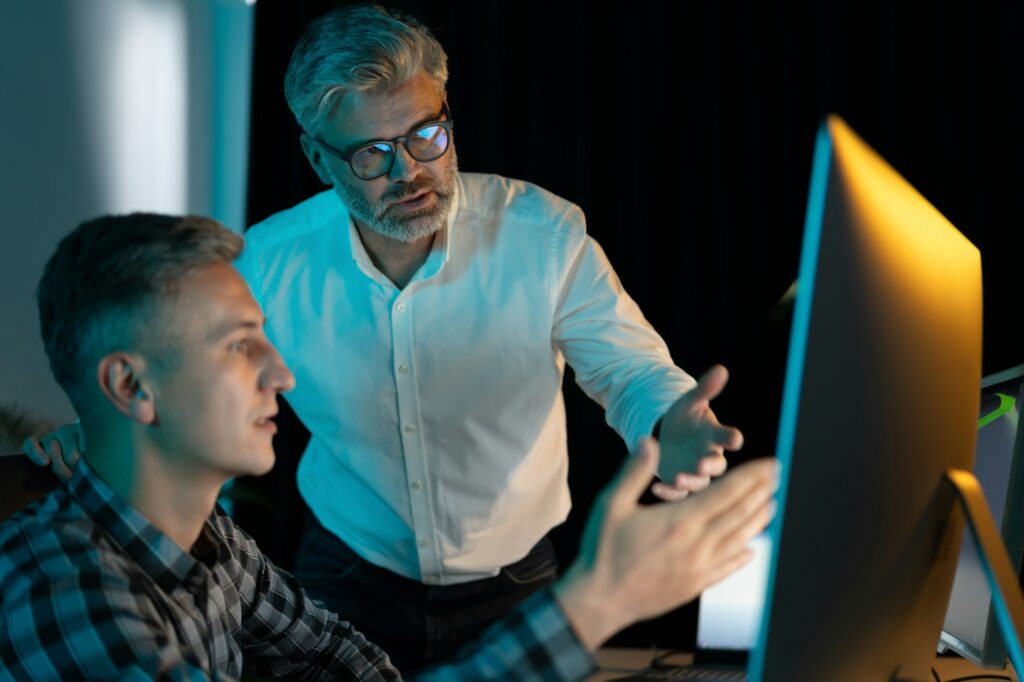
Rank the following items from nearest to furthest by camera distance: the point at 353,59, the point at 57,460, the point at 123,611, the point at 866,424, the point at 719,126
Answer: the point at 866,424 → the point at 123,611 → the point at 57,460 → the point at 353,59 → the point at 719,126

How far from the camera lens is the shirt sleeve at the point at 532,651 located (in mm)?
907

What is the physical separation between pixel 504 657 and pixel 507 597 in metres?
1.07

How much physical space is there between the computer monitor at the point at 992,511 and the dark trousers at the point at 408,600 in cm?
→ 77

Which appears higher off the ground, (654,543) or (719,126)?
(719,126)

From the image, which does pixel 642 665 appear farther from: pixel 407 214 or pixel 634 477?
pixel 634 477

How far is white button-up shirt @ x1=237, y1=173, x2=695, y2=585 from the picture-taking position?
1.99 m

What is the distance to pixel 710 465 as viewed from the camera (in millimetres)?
1183

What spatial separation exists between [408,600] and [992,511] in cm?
102

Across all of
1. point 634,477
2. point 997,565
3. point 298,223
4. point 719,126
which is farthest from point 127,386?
point 719,126

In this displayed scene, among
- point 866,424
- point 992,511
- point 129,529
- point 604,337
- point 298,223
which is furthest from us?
point 298,223

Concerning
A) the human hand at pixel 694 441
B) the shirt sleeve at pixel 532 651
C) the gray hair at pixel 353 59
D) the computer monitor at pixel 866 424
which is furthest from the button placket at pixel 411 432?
the computer monitor at pixel 866 424

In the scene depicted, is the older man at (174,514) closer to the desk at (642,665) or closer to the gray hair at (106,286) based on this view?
the gray hair at (106,286)

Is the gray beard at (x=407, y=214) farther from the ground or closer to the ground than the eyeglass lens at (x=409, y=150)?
closer to the ground

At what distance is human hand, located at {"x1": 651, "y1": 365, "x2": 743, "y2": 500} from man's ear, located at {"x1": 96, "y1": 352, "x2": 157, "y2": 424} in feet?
1.97
